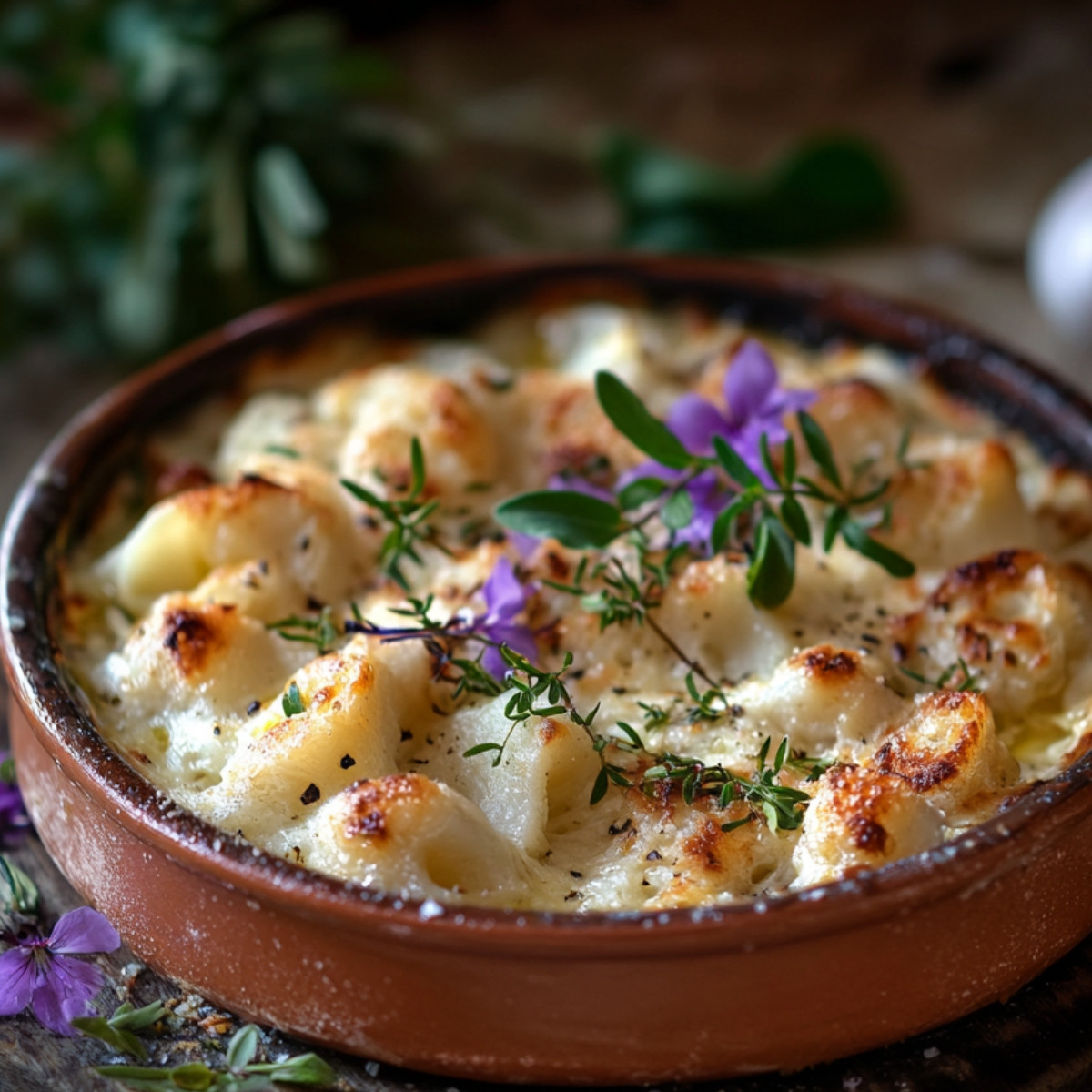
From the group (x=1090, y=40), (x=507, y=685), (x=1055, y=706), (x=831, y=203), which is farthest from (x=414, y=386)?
(x=1090, y=40)

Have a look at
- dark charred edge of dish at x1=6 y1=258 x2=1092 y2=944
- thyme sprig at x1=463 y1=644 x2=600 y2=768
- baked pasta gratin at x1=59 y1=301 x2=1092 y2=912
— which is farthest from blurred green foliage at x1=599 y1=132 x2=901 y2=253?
thyme sprig at x1=463 y1=644 x2=600 y2=768

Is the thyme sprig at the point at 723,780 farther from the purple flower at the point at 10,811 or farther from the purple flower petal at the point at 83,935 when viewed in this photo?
the purple flower at the point at 10,811

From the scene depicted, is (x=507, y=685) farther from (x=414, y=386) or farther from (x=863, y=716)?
(x=414, y=386)

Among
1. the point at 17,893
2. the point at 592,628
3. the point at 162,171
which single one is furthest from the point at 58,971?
the point at 162,171

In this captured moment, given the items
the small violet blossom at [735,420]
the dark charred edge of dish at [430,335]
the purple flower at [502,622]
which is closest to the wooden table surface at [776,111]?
the dark charred edge of dish at [430,335]

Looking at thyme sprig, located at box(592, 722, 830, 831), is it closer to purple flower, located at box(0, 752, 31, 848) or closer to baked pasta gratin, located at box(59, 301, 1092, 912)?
baked pasta gratin, located at box(59, 301, 1092, 912)

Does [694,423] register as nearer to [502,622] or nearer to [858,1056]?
[502,622]
